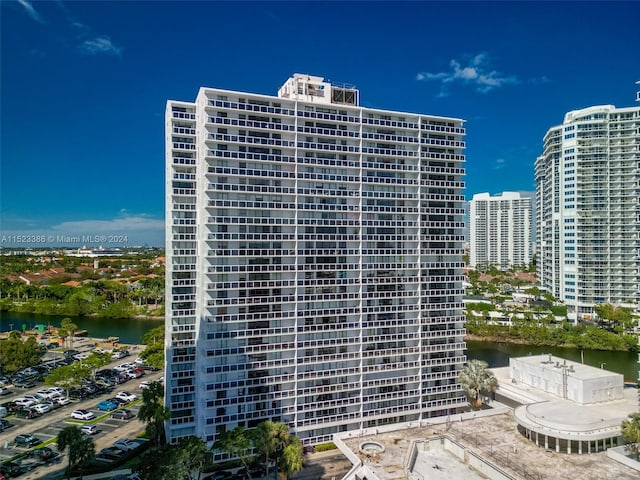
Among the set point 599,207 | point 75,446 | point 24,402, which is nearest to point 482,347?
point 599,207

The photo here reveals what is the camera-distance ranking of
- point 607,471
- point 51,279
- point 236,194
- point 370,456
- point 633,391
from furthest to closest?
1. point 51,279
2. point 633,391
3. point 236,194
4. point 370,456
5. point 607,471

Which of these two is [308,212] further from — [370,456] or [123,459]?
[123,459]

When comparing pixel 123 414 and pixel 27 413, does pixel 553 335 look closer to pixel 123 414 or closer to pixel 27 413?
pixel 123 414

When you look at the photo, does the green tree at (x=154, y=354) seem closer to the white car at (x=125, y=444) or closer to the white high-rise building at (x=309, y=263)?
the white car at (x=125, y=444)

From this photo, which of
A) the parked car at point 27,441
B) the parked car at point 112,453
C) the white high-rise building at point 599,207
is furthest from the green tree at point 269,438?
the white high-rise building at point 599,207

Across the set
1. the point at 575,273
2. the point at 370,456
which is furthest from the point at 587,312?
the point at 370,456
